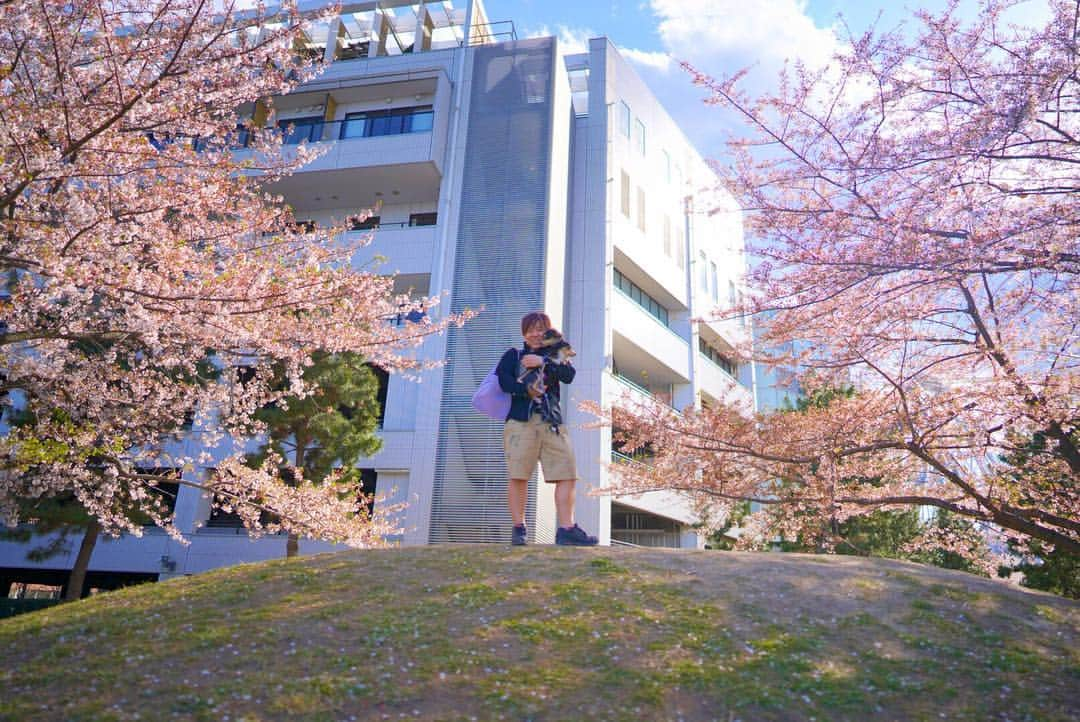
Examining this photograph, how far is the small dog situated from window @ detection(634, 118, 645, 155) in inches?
748

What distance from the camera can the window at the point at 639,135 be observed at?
25.0 metres

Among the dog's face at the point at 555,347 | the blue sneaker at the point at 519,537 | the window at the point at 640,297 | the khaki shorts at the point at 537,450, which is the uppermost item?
the window at the point at 640,297

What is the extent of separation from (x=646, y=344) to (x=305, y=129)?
12.4 meters

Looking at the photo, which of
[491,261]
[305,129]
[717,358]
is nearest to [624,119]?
[491,261]

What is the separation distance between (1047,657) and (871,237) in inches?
151

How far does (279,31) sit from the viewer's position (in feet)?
20.0

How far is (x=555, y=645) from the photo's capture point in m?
4.97

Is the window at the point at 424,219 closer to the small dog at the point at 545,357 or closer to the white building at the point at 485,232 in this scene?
the white building at the point at 485,232

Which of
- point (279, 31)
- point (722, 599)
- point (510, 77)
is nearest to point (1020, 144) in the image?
point (722, 599)

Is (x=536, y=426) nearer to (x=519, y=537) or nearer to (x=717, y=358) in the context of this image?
(x=519, y=537)

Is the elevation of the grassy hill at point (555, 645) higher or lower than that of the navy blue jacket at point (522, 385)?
lower

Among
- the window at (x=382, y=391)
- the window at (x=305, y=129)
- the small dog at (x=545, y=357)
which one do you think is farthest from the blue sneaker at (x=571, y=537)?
the window at (x=305, y=129)

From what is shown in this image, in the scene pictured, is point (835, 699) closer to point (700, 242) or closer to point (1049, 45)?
point (1049, 45)

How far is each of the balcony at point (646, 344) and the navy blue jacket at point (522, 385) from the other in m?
14.8
